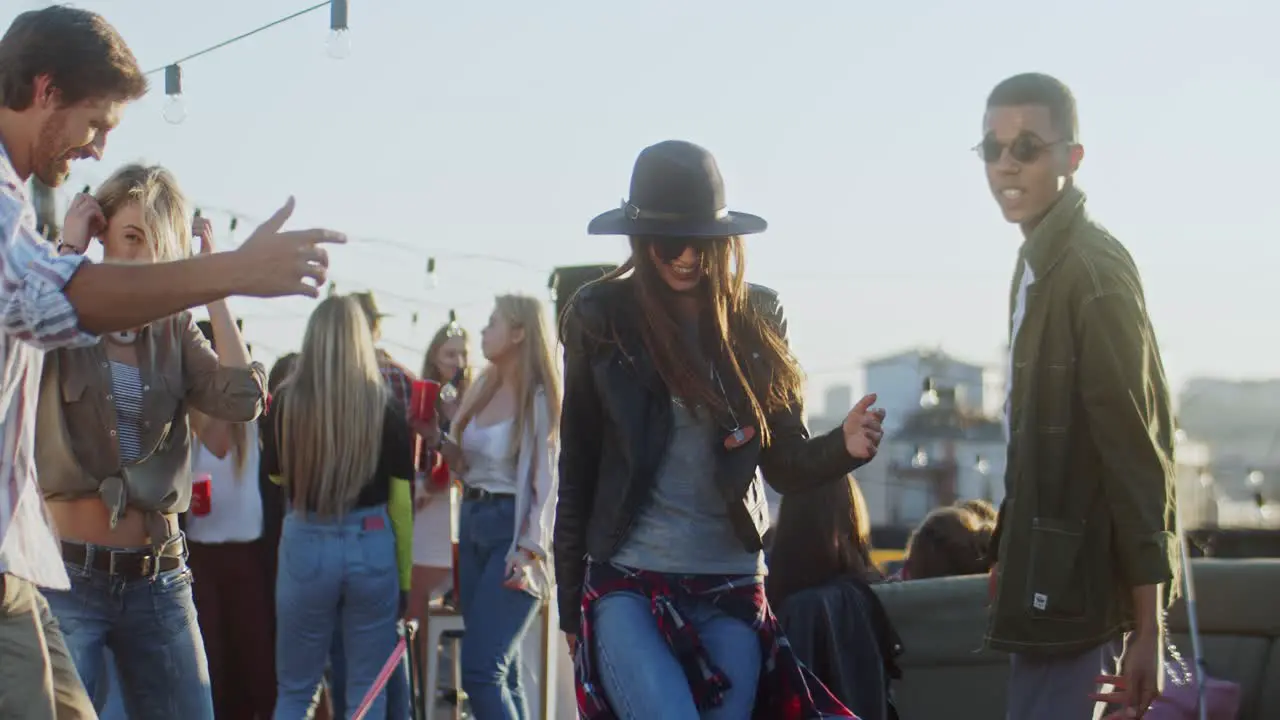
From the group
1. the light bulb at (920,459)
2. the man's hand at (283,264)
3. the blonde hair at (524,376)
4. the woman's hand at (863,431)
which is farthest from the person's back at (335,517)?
the light bulb at (920,459)

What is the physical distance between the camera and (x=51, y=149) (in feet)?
12.1

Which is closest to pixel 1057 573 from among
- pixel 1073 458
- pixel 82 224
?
pixel 1073 458

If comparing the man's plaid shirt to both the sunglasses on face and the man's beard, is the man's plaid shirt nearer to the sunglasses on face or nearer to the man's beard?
the sunglasses on face

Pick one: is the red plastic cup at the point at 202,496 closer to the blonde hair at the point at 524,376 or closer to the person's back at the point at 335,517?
the person's back at the point at 335,517

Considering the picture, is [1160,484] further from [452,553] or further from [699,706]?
[452,553]

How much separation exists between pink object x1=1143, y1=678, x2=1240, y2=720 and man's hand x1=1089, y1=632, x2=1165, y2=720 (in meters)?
1.51

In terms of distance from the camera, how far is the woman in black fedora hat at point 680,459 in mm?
4539

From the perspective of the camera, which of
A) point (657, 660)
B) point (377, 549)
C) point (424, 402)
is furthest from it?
point (424, 402)

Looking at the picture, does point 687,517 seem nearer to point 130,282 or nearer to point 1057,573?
point 1057,573

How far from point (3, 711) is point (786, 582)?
10.6 feet

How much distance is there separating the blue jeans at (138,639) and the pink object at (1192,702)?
281cm

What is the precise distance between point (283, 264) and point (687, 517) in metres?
1.63

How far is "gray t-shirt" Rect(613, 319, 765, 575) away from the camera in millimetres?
4582

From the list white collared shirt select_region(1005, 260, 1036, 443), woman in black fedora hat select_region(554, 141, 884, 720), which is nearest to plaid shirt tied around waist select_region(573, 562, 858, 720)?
woman in black fedora hat select_region(554, 141, 884, 720)
